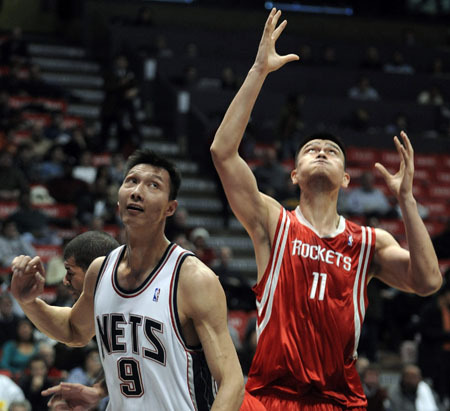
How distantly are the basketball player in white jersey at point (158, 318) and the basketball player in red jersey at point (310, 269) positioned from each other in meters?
0.76

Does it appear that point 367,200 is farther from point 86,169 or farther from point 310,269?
point 310,269

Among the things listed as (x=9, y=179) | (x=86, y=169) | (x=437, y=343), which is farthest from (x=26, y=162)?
(x=437, y=343)

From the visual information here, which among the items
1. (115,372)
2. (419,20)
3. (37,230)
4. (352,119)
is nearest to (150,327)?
(115,372)

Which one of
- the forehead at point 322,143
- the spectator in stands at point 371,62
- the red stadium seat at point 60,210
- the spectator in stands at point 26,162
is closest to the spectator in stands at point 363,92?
the spectator in stands at point 371,62

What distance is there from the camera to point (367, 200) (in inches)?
681

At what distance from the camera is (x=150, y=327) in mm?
3965

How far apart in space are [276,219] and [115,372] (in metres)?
1.52

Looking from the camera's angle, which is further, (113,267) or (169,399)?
(113,267)

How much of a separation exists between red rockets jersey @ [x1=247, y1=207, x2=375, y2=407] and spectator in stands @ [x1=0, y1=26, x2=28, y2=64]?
657 inches

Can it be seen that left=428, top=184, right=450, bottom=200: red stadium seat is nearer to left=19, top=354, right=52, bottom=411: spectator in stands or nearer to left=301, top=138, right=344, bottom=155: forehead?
left=19, top=354, right=52, bottom=411: spectator in stands

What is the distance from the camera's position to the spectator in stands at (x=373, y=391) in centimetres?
1092

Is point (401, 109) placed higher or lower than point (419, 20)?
lower

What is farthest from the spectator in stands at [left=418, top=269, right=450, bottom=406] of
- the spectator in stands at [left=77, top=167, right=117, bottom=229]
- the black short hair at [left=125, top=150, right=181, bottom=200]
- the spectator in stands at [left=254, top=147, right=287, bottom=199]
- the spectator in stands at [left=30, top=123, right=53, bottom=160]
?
the black short hair at [left=125, top=150, right=181, bottom=200]

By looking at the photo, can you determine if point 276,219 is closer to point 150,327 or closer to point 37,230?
point 150,327
